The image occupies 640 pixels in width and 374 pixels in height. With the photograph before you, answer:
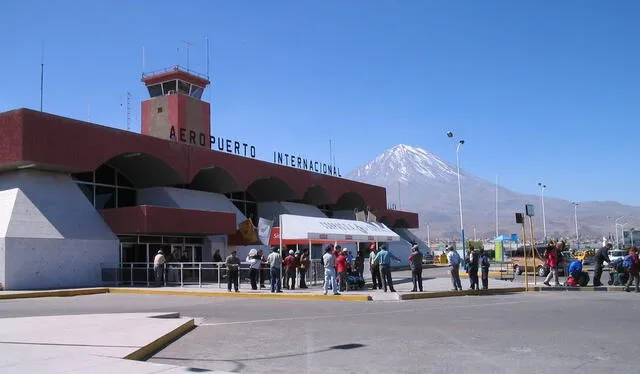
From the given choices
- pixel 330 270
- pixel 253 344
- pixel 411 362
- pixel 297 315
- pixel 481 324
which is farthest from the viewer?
pixel 330 270

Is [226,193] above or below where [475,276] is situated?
above

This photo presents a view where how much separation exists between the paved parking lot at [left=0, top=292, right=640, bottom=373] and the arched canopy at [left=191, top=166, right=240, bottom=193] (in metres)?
23.6

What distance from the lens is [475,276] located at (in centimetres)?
2238

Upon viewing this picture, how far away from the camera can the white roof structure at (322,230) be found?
2442 cm

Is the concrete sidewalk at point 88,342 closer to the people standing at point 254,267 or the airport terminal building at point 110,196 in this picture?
the people standing at point 254,267

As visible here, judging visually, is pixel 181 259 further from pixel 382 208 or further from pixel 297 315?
pixel 382 208

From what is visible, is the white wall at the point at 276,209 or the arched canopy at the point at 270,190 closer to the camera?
the white wall at the point at 276,209

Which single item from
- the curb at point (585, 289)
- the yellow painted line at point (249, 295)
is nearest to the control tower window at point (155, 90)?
the yellow painted line at point (249, 295)

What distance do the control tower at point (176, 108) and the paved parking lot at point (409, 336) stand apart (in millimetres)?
33420

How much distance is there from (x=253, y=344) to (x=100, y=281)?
2081 centimetres

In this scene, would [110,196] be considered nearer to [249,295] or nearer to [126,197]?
[126,197]

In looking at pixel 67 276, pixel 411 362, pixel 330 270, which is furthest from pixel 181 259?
pixel 411 362

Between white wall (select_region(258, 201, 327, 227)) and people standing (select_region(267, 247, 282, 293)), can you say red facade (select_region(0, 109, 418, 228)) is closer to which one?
white wall (select_region(258, 201, 327, 227))

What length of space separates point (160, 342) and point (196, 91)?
4484 centimetres
